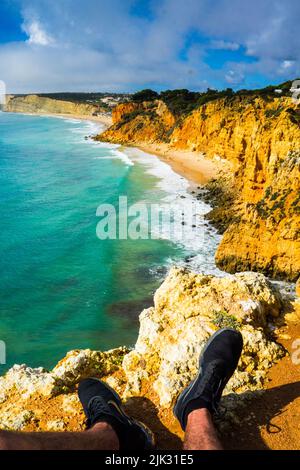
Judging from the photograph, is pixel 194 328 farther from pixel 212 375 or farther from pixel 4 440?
pixel 4 440

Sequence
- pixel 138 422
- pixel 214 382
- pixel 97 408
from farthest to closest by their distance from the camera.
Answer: pixel 214 382 < pixel 138 422 < pixel 97 408

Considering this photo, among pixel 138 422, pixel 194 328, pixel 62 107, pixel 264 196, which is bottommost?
pixel 138 422

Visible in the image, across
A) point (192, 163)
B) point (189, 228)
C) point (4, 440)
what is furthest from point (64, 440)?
point (192, 163)

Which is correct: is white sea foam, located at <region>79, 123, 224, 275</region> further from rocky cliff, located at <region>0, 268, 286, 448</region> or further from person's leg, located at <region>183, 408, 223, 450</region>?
person's leg, located at <region>183, 408, 223, 450</region>

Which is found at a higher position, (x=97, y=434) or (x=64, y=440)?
(x=64, y=440)

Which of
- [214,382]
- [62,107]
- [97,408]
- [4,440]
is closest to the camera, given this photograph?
[4,440]

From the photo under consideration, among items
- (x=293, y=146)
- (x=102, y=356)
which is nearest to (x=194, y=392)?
(x=102, y=356)

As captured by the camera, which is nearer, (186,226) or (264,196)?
(264,196)
